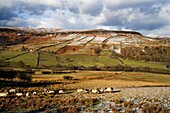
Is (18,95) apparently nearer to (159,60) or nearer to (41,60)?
(41,60)

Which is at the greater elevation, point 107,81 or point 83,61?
point 83,61

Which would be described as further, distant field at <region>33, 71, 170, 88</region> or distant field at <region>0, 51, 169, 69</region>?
distant field at <region>0, 51, 169, 69</region>

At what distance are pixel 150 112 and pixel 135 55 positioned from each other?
152810 mm

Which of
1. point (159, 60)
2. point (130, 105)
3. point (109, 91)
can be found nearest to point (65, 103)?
point (130, 105)

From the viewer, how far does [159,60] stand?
556ft

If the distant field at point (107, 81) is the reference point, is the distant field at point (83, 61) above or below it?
above

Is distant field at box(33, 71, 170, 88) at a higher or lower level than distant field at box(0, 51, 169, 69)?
lower

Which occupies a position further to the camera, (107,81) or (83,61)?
(83,61)

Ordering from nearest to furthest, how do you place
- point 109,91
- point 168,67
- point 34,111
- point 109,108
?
point 34,111
point 109,108
point 109,91
point 168,67

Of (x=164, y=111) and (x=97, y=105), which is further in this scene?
(x=97, y=105)

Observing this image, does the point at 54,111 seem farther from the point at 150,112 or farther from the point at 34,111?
the point at 150,112

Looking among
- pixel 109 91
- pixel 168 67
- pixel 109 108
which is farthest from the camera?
pixel 168 67

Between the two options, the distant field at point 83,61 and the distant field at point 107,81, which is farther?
the distant field at point 83,61

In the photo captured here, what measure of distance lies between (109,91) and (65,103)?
20263mm
